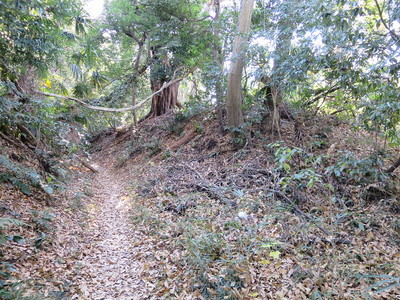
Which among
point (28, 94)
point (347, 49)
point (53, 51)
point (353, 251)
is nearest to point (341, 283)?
point (353, 251)

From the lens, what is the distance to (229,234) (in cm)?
442

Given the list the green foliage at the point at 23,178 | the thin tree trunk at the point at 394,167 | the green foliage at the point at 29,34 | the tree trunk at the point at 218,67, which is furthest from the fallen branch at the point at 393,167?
the green foliage at the point at 29,34

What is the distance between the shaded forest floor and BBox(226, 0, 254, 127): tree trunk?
3.18 ft

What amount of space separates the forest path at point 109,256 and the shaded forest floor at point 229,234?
0.9 inches

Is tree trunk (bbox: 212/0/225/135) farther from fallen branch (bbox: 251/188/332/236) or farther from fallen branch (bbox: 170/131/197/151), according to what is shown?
fallen branch (bbox: 251/188/332/236)

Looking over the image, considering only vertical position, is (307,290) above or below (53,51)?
below

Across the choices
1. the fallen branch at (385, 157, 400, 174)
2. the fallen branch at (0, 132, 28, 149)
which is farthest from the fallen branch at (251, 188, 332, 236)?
the fallen branch at (0, 132, 28, 149)

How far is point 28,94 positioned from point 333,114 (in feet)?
29.4

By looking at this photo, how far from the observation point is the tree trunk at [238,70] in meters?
7.36

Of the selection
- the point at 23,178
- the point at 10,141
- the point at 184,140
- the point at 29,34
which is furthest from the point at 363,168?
the point at 10,141

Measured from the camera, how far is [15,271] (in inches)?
129

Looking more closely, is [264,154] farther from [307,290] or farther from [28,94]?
[28,94]

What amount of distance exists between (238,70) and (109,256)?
6.27m

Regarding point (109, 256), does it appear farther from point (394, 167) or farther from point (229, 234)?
point (394, 167)
